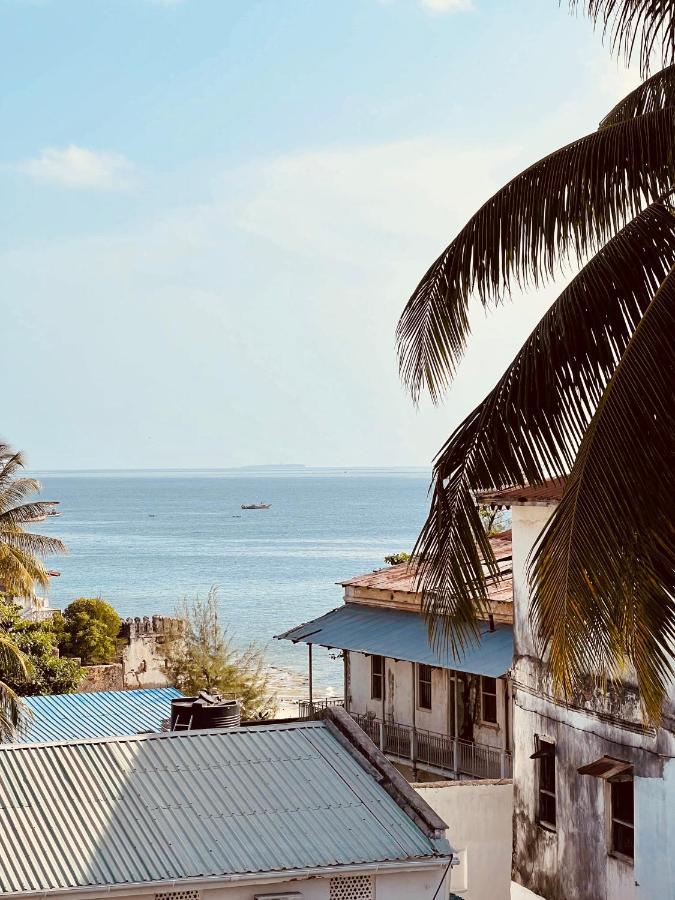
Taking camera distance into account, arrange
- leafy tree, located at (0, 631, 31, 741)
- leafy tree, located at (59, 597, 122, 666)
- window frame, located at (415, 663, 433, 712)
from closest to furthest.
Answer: leafy tree, located at (0, 631, 31, 741)
window frame, located at (415, 663, 433, 712)
leafy tree, located at (59, 597, 122, 666)

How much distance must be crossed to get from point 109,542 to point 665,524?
186 m

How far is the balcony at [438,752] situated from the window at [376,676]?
0.60m

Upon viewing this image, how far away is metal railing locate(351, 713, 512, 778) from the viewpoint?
25.8 meters

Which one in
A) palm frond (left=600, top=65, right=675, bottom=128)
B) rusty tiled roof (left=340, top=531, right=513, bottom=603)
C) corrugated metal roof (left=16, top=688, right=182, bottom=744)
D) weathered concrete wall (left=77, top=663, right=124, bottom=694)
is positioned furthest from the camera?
weathered concrete wall (left=77, top=663, right=124, bottom=694)

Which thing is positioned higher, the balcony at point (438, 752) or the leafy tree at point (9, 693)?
the leafy tree at point (9, 693)

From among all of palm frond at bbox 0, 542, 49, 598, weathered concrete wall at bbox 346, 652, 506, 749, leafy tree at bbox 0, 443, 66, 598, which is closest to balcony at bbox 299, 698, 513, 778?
weathered concrete wall at bbox 346, 652, 506, 749

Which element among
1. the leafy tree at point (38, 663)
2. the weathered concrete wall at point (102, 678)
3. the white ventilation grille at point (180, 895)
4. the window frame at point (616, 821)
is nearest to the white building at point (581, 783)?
the window frame at point (616, 821)

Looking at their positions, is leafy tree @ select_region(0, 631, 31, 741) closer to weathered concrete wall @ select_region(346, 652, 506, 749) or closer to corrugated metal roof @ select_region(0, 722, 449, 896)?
weathered concrete wall @ select_region(346, 652, 506, 749)

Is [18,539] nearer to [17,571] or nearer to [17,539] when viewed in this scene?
[17,539]

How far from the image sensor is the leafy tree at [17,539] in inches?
1481

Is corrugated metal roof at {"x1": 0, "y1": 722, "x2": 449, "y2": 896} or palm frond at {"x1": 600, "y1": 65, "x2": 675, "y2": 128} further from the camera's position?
corrugated metal roof at {"x1": 0, "y1": 722, "x2": 449, "y2": 896}

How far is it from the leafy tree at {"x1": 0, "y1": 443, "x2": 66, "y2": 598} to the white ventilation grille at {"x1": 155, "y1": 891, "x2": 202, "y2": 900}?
26666 mm

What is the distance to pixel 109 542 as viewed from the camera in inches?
7416

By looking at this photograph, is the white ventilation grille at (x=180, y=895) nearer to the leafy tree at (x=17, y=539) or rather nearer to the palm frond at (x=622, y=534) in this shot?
the palm frond at (x=622, y=534)
